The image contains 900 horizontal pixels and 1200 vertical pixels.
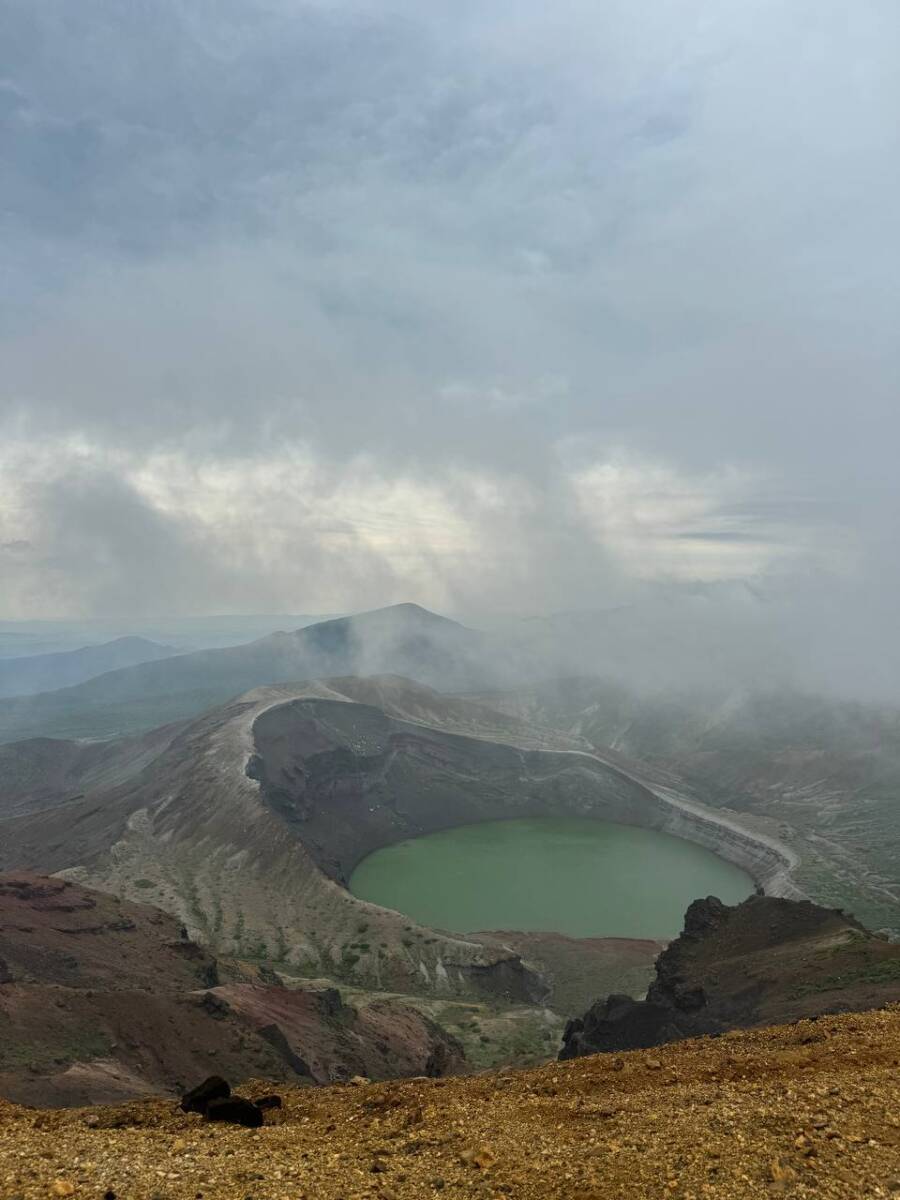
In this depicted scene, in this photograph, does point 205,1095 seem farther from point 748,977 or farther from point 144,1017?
point 748,977

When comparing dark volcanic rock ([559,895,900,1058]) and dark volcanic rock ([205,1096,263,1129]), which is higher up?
dark volcanic rock ([205,1096,263,1129])

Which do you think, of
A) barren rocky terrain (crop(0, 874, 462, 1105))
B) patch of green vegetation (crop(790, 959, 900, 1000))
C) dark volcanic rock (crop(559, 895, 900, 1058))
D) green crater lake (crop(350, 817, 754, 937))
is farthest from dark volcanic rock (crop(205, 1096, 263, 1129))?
green crater lake (crop(350, 817, 754, 937))

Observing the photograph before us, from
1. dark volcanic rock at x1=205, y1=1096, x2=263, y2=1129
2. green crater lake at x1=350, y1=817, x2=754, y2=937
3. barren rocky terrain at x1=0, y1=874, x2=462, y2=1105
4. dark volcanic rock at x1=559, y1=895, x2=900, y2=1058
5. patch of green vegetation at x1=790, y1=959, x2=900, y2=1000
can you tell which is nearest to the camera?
dark volcanic rock at x1=205, y1=1096, x2=263, y2=1129

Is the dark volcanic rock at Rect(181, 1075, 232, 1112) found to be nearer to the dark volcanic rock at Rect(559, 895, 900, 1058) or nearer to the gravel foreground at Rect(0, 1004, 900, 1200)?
the gravel foreground at Rect(0, 1004, 900, 1200)

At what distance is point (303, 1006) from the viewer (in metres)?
46.4

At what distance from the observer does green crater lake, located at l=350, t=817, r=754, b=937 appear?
311ft

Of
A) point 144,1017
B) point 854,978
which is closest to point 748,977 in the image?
point 854,978

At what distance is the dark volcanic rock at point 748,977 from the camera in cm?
3246

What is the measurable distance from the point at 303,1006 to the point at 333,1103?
33865 mm

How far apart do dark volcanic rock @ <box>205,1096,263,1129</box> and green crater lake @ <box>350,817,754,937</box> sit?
269ft

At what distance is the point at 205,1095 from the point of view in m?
15.5

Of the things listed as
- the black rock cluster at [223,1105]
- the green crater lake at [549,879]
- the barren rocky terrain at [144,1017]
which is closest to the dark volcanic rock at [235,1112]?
the black rock cluster at [223,1105]

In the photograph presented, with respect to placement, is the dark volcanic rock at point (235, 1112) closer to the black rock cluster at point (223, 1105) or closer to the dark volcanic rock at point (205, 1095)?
the black rock cluster at point (223, 1105)

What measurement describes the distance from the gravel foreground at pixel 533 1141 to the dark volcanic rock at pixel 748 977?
49.9 ft
